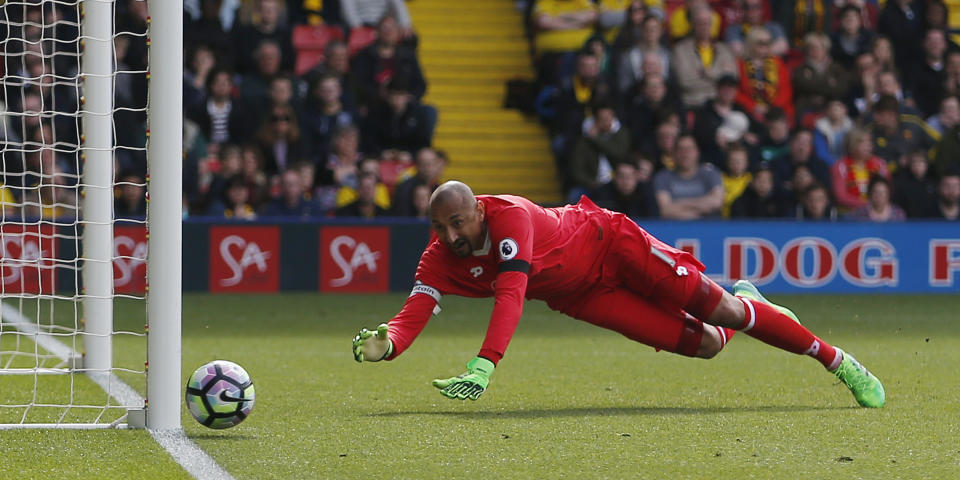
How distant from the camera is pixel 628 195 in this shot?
14.1 m

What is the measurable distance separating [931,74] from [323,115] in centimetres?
680

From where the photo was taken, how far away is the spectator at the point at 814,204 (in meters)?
14.4

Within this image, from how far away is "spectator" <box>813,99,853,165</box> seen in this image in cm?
1539

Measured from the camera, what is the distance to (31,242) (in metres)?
12.3

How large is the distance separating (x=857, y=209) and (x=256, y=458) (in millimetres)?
10658

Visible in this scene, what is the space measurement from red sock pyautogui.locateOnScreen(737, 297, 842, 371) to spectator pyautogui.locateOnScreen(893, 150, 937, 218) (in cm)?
855

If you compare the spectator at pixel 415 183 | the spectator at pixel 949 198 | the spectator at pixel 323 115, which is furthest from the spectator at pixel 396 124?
the spectator at pixel 949 198

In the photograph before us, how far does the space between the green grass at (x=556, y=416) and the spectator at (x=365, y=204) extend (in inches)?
112

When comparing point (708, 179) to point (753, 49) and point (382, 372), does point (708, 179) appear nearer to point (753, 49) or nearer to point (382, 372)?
point (753, 49)

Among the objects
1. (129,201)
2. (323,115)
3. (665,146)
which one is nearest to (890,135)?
(665,146)

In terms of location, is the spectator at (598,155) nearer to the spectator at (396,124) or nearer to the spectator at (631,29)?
Result: the spectator at (631,29)

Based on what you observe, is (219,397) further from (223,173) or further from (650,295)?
(223,173)

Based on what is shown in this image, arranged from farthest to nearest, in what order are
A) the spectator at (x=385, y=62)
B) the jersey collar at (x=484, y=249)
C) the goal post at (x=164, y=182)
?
the spectator at (x=385, y=62)
the jersey collar at (x=484, y=249)
the goal post at (x=164, y=182)

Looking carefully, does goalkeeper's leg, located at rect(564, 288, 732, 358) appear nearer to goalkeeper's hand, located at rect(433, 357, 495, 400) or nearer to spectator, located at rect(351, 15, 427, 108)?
goalkeeper's hand, located at rect(433, 357, 495, 400)
